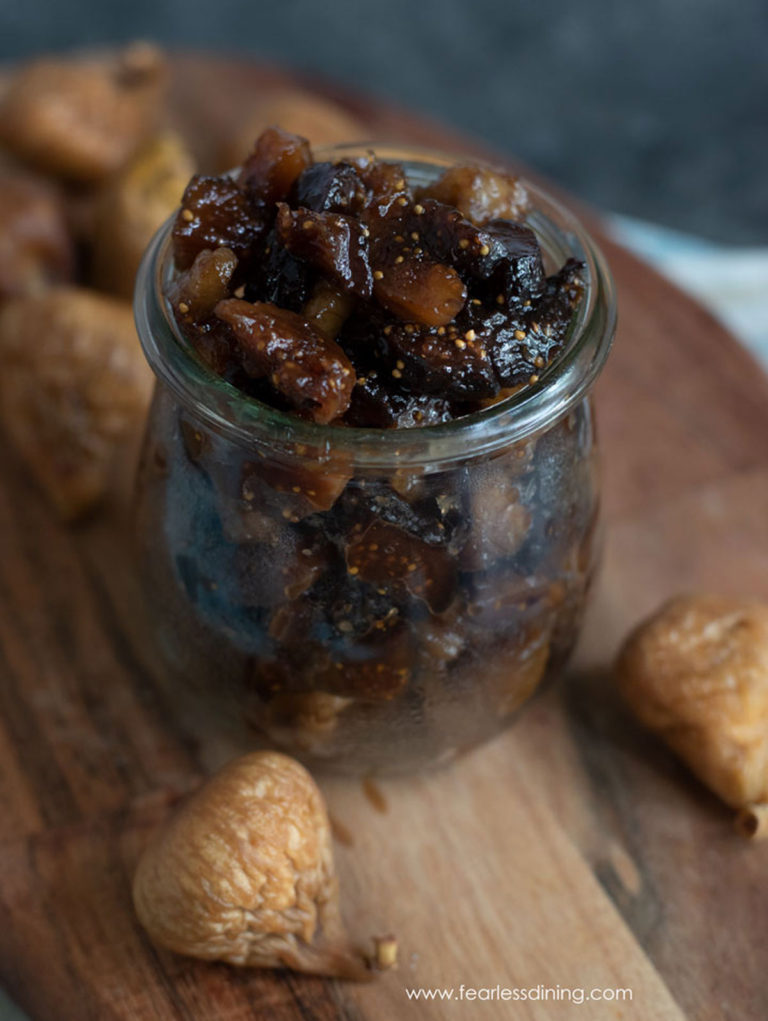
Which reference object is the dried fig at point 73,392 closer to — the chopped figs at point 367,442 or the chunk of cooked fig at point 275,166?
the chopped figs at point 367,442

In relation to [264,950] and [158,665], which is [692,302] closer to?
[158,665]

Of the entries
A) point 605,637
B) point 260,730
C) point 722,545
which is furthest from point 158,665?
point 722,545

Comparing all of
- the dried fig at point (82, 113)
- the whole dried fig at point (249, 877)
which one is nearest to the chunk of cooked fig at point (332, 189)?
the whole dried fig at point (249, 877)

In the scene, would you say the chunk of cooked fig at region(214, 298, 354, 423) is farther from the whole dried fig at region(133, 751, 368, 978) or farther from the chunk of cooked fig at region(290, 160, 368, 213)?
the whole dried fig at region(133, 751, 368, 978)

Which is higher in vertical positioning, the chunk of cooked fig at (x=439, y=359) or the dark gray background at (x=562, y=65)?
the chunk of cooked fig at (x=439, y=359)

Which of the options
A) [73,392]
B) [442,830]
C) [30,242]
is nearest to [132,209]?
[30,242]
